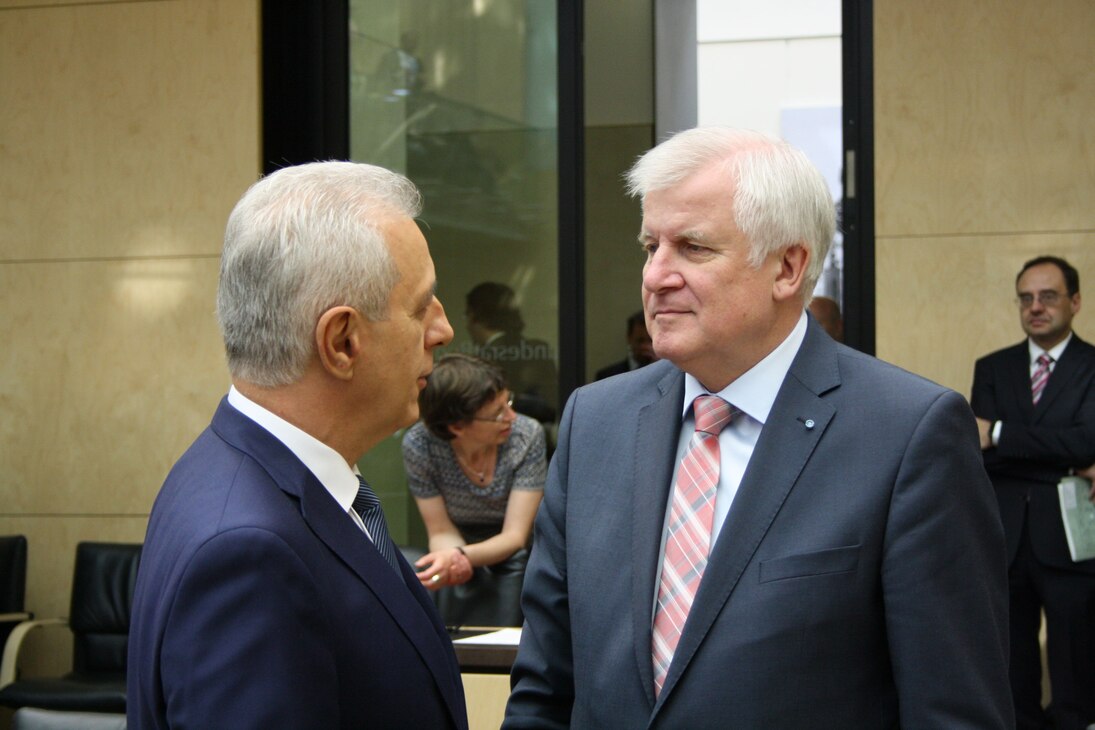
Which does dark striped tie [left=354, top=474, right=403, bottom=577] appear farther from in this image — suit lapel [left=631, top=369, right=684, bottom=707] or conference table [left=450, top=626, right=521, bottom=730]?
conference table [left=450, top=626, right=521, bottom=730]

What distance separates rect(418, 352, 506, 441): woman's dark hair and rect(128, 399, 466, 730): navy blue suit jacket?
2.95 m

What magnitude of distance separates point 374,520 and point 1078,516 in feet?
14.1

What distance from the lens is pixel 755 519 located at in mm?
1774

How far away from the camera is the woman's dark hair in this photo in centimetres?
444

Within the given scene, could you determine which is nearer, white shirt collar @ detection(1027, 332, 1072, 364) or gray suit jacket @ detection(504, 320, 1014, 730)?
gray suit jacket @ detection(504, 320, 1014, 730)

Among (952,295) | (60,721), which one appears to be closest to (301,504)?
(60,721)

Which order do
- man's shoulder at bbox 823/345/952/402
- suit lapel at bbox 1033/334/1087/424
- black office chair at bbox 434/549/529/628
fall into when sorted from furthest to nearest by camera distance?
1. suit lapel at bbox 1033/334/1087/424
2. black office chair at bbox 434/549/529/628
3. man's shoulder at bbox 823/345/952/402

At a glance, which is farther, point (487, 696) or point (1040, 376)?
point (1040, 376)

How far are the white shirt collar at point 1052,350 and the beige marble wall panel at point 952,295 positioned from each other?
27cm

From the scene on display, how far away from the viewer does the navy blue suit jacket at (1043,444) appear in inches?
203

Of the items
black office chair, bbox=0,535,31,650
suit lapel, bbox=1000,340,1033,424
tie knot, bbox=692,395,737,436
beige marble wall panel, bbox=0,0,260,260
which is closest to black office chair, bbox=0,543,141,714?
black office chair, bbox=0,535,31,650

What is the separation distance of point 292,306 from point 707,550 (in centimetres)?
75

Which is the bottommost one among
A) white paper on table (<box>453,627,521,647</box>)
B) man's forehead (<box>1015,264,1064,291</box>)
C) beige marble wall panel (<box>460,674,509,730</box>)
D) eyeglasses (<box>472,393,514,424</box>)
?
beige marble wall panel (<box>460,674,509,730</box>)

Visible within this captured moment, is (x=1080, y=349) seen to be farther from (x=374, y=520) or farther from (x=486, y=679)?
(x=374, y=520)
